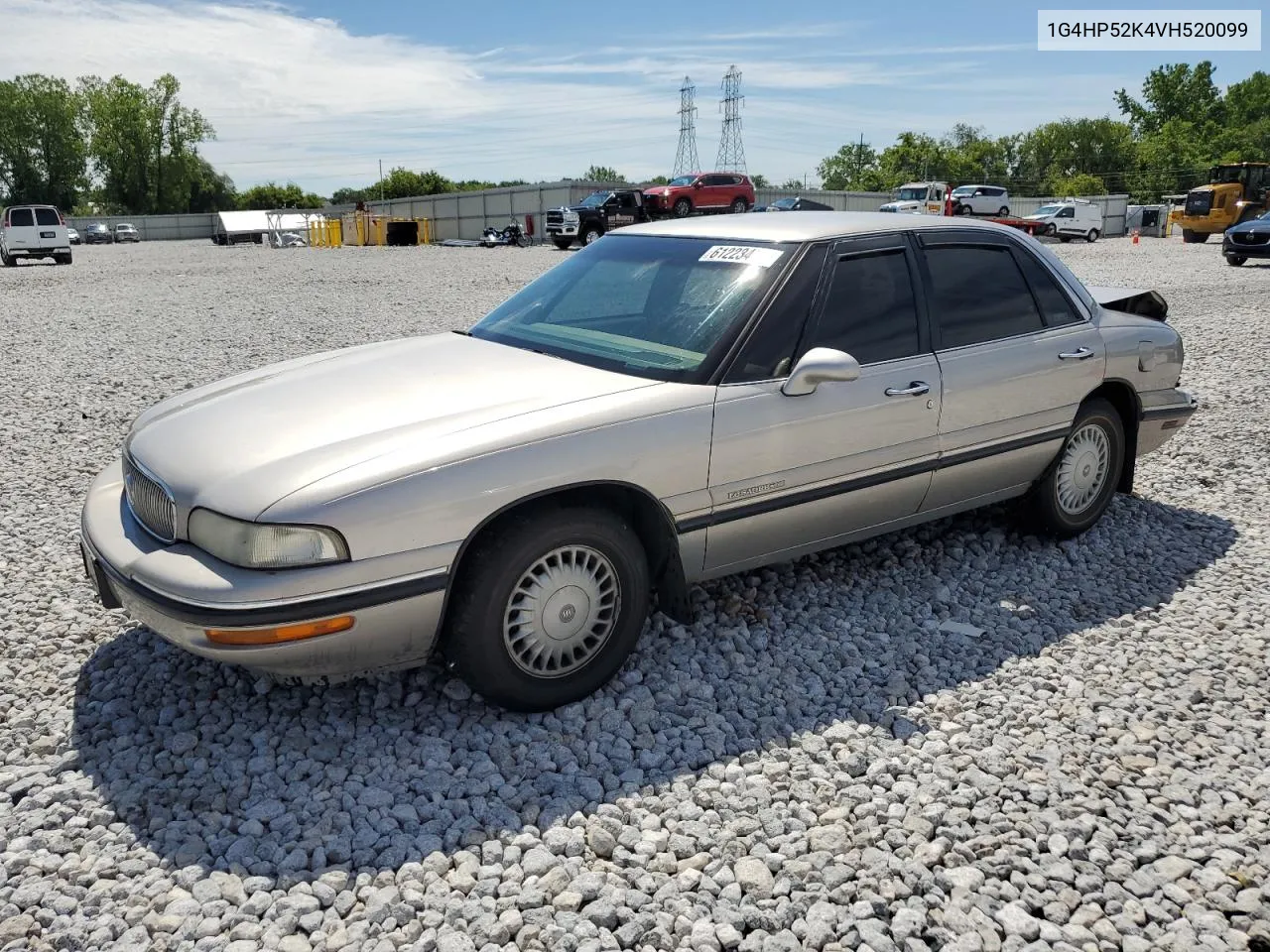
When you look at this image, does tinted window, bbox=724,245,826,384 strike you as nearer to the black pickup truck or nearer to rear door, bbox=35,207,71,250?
the black pickup truck

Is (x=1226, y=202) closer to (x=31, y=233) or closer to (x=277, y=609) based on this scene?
(x=31, y=233)

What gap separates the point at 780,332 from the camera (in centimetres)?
373

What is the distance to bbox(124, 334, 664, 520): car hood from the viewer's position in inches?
118

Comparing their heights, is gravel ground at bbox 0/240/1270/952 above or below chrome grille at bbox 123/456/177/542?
below

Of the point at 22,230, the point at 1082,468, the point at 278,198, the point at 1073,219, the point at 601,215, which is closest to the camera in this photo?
the point at 1082,468

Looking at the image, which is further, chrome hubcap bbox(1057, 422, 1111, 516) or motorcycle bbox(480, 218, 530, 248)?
motorcycle bbox(480, 218, 530, 248)

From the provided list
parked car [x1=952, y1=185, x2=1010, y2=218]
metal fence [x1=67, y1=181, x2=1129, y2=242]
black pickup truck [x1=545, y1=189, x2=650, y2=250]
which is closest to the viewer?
black pickup truck [x1=545, y1=189, x2=650, y2=250]

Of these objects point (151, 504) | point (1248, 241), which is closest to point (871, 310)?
point (151, 504)

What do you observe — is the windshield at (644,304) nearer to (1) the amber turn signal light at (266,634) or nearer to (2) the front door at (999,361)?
(2) the front door at (999,361)

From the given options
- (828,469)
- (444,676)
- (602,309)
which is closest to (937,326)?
(828,469)

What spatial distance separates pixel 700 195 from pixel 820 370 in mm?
31888

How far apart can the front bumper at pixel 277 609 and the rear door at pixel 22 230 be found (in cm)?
3089

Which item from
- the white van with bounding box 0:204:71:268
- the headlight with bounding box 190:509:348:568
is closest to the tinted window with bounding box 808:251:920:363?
the headlight with bounding box 190:509:348:568

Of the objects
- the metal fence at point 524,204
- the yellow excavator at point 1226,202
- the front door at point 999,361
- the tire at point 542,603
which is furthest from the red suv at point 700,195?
the tire at point 542,603
